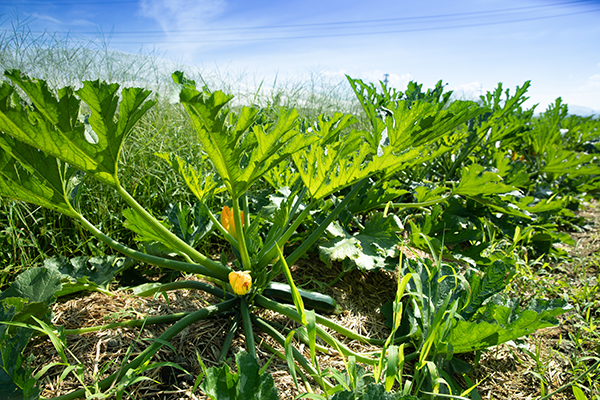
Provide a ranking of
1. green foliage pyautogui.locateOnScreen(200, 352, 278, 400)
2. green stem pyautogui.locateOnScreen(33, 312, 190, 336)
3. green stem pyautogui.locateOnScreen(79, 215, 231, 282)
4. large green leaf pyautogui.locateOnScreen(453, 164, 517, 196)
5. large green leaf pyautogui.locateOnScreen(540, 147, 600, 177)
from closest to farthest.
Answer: green foliage pyautogui.locateOnScreen(200, 352, 278, 400), green stem pyautogui.locateOnScreen(33, 312, 190, 336), green stem pyautogui.locateOnScreen(79, 215, 231, 282), large green leaf pyautogui.locateOnScreen(453, 164, 517, 196), large green leaf pyautogui.locateOnScreen(540, 147, 600, 177)

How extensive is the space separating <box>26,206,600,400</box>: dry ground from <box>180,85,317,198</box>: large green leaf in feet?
1.61

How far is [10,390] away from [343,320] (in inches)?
43.9

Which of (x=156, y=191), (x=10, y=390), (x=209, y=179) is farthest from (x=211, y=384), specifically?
(x=156, y=191)

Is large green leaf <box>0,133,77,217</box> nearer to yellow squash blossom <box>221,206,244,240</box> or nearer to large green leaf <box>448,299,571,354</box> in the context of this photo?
yellow squash blossom <box>221,206,244,240</box>

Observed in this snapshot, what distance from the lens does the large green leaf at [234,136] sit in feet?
2.90

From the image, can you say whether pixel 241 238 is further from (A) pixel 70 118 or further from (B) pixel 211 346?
(A) pixel 70 118

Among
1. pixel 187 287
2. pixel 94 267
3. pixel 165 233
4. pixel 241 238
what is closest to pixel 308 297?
pixel 241 238

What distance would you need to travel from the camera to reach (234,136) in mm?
1014


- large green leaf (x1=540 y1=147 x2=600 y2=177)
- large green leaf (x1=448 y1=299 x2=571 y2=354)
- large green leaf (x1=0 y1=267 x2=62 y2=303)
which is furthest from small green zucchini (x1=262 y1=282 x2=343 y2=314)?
large green leaf (x1=540 y1=147 x2=600 y2=177)

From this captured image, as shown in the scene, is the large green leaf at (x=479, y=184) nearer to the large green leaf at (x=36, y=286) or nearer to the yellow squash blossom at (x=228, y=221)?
the yellow squash blossom at (x=228, y=221)

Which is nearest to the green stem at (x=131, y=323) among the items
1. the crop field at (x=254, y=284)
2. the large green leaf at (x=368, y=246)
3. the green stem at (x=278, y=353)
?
the crop field at (x=254, y=284)

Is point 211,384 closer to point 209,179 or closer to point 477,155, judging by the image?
point 209,179

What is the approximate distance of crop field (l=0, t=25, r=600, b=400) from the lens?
0.95m

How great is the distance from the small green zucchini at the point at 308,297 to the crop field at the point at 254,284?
0.04ft
